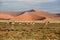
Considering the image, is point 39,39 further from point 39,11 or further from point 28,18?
point 39,11

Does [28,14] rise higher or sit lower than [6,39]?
lower

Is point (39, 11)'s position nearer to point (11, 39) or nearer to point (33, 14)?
point (33, 14)

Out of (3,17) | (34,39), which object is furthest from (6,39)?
(3,17)

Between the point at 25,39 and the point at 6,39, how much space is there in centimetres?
147

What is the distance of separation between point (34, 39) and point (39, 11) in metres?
113

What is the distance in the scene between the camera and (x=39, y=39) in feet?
69.5

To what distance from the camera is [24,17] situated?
11838cm

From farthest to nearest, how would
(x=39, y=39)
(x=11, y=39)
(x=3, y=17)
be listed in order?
(x=3, y=17)
(x=39, y=39)
(x=11, y=39)

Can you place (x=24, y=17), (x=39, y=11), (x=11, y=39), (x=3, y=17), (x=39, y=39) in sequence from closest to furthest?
(x=11, y=39) < (x=39, y=39) < (x=24, y=17) < (x=3, y=17) < (x=39, y=11)

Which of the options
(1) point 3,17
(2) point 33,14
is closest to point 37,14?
(2) point 33,14

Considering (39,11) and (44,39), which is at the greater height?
(44,39)

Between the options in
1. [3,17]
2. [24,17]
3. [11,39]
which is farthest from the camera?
[3,17]

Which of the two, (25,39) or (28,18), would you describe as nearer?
(25,39)

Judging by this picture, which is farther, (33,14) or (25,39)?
(33,14)
